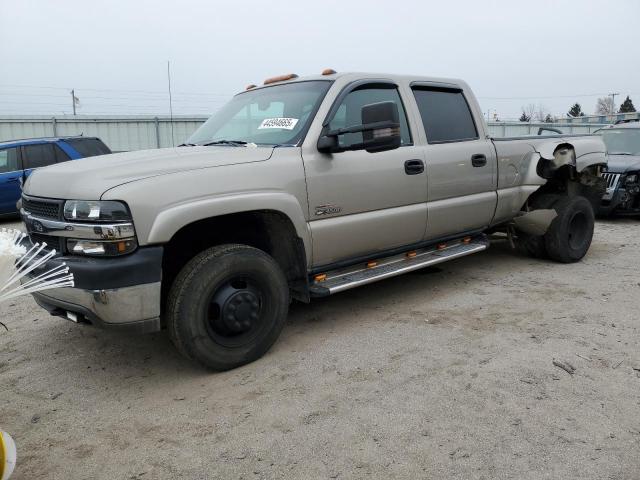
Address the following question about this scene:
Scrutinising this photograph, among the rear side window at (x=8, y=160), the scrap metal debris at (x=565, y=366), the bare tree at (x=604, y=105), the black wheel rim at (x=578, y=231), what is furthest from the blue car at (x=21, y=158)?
the bare tree at (x=604, y=105)

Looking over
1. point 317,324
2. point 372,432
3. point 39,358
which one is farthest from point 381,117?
point 39,358

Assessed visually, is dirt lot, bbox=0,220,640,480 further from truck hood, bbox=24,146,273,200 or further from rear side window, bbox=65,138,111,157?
rear side window, bbox=65,138,111,157

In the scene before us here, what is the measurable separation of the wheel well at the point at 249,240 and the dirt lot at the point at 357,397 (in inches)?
21.4

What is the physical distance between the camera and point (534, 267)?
5844 millimetres

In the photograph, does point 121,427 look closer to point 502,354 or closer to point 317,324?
point 317,324

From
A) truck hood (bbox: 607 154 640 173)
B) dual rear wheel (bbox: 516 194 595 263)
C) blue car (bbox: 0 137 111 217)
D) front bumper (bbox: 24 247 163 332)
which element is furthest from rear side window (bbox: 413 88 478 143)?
blue car (bbox: 0 137 111 217)

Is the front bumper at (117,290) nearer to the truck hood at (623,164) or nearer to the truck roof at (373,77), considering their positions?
the truck roof at (373,77)

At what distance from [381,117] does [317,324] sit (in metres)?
1.73

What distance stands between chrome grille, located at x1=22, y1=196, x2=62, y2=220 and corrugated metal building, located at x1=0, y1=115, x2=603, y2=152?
40.3 feet

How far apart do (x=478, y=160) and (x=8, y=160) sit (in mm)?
9196

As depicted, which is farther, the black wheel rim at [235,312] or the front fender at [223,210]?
the black wheel rim at [235,312]

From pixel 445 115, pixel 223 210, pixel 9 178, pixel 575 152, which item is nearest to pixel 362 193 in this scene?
pixel 223 210

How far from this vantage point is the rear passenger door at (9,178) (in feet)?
32.9

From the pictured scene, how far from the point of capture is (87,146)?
425 inches
